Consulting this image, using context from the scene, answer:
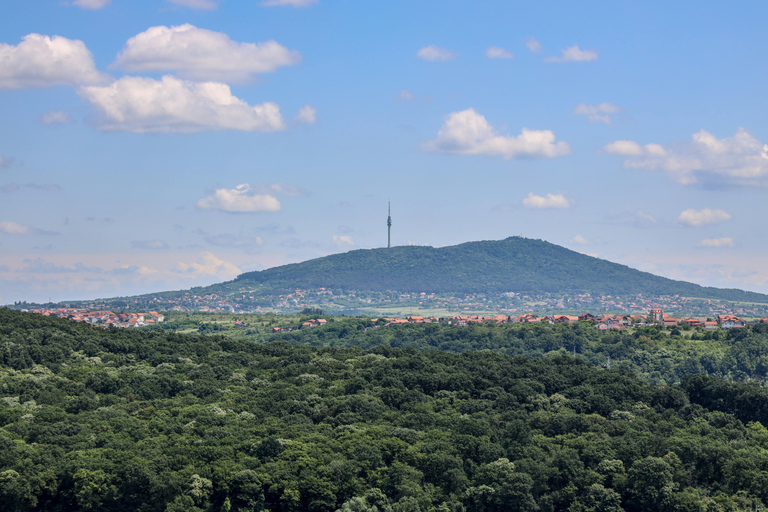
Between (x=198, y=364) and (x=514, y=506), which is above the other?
(x=198, y=364)

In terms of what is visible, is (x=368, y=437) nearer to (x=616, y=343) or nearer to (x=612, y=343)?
(x=616, y=343)

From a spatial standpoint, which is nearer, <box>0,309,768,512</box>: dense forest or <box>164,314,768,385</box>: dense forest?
<box>0,309,768,512</box>: dense forest

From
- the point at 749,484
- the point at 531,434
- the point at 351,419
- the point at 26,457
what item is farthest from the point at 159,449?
the point at 749,484

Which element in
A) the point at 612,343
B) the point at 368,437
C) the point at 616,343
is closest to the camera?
the point at 368,437

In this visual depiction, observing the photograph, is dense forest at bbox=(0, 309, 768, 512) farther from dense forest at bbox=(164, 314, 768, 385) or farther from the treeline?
the treeline

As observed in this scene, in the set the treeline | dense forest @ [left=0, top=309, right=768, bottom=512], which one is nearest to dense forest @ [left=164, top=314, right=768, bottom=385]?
the treeline

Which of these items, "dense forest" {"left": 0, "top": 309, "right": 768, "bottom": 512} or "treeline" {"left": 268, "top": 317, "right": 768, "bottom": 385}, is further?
"treeline" {"left": 268, "top": 317, "right": 768, "bottom": 385}

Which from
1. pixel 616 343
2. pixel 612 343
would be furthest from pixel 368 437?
pixel 612 343

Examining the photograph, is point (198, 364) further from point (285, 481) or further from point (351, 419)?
point (285, 481)
